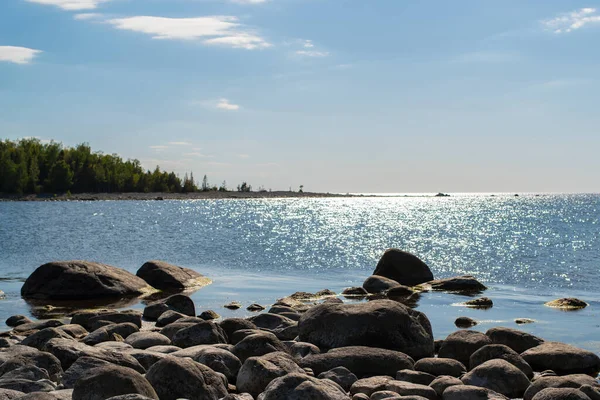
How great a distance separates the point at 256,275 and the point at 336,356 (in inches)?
856

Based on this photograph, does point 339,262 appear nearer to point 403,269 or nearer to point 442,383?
point 403,269

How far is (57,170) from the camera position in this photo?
16175 cm

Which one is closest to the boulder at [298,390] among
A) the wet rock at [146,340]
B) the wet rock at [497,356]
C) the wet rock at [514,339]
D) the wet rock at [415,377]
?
the wet rock at [415,377]

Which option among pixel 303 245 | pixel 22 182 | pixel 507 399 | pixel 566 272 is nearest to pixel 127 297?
pixel 507 399

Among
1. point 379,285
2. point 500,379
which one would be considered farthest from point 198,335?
point 379,285

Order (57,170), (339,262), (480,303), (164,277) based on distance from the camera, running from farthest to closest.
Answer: (57,170) → (339,262) → (164,277) → (480,303)

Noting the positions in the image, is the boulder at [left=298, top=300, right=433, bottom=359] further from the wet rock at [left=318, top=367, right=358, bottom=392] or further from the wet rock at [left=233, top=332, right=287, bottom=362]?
the wet rock at [left=318, top=367, right=358, bottom=392]

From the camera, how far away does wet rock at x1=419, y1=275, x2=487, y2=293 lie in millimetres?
29138

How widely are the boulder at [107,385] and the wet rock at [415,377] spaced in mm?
5052

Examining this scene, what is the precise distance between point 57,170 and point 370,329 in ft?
521

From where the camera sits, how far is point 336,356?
13.5 m

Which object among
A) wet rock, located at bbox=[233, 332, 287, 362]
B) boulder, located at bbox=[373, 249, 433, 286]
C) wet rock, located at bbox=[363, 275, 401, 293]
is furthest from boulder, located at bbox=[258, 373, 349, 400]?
boulder, located at bbox=[373, 249, 433, 286]

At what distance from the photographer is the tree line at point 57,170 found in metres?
154

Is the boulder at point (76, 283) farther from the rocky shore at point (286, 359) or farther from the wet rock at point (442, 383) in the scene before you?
the wet rock at point (442, 383)
